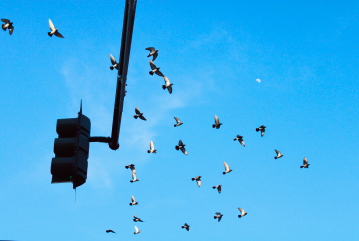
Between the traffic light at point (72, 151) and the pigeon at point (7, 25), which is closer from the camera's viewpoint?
the traffic light at point (72, 151)

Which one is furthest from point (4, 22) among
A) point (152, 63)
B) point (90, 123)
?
point (90, 123)

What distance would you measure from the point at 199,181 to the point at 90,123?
37.4m

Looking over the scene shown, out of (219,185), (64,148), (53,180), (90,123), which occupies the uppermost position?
(219,185)

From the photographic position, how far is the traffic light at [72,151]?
514cm

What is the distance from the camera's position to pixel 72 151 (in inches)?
210

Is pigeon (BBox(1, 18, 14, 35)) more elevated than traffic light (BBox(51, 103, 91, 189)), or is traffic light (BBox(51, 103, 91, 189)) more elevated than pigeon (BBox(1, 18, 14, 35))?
pigeon (BBox(1, 18, 14, 35))

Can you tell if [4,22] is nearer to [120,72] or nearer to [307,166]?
[120,72]

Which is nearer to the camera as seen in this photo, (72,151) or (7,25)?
(72,151)

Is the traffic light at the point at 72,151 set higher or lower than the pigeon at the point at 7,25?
lower

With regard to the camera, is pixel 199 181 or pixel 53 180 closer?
pixel 53 180

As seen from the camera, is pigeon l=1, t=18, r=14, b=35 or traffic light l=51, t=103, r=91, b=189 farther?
pigeon l=1, t=18, r=14, b=35

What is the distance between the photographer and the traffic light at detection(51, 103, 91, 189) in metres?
5.14

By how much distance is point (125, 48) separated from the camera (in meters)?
5.05

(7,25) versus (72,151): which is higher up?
(7,25)
